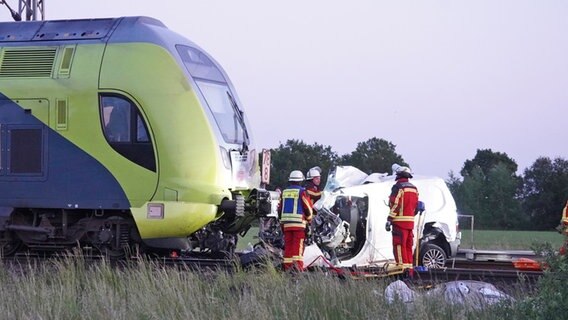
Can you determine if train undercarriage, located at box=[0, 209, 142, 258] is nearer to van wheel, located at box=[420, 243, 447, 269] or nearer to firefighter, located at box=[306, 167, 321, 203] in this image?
firefighter, located at box=[306, 167, 321, 203]

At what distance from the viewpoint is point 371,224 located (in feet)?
47.1

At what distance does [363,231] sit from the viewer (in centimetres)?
1452

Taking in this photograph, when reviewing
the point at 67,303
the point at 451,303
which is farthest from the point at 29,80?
the point at 451,303

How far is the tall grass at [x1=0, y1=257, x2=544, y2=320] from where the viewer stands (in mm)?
7445

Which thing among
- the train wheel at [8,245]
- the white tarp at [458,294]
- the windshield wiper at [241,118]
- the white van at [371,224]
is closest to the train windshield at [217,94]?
the windshield wiper at [241,118]

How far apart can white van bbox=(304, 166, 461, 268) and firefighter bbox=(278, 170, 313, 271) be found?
859mm

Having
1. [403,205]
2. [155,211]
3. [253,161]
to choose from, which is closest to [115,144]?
[155,211]

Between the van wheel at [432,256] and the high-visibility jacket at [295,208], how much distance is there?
296cm

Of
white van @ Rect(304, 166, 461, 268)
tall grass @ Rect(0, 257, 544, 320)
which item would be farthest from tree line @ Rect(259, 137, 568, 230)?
tall grass @ Rect(0, 257, 544, 320)

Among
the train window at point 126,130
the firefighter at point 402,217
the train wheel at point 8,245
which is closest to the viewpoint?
the train window at point 126,130

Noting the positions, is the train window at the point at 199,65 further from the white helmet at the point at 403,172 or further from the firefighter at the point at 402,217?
the firefighter at the point at 402,217

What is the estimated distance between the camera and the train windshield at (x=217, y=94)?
12.7 meters

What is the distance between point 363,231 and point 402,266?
249 centimetres

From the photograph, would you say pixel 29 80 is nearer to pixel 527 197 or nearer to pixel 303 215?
pixel 303 215
